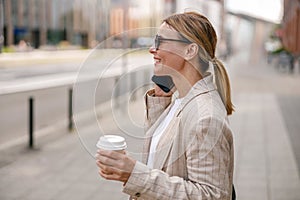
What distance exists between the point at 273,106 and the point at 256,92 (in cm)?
478

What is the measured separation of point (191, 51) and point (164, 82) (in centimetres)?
19

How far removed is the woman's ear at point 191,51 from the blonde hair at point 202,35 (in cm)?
2

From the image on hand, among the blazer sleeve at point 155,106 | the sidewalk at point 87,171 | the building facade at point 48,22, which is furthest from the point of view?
the building facade at point 48,22

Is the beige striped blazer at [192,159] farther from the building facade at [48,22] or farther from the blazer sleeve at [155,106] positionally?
the building facade at [48,22]

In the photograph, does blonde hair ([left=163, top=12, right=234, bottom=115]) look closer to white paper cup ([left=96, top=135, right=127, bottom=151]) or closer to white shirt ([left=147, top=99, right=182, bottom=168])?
white shirt ([left=147, top=99, right=182, bottom=168])

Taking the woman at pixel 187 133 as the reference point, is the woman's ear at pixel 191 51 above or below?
above

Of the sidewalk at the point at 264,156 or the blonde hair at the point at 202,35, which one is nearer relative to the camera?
the blonde hair at the point at 202,35

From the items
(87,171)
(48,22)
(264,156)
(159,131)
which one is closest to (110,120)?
(159,131)

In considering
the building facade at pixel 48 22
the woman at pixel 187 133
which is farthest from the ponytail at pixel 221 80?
the building facade at pixel 48 22

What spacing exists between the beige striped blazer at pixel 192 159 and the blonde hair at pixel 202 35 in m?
0.13

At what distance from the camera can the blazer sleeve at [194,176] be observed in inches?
65.7

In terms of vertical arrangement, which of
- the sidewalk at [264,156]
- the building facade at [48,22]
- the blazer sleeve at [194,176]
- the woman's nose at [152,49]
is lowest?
the building facade at [48,22]

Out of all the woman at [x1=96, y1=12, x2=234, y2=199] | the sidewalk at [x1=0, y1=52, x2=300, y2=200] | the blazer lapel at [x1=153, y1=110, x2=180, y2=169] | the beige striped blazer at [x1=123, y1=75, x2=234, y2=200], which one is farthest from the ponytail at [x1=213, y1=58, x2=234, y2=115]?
the sidewalk at [x1=0, y1=52, x2=300, y2=200]

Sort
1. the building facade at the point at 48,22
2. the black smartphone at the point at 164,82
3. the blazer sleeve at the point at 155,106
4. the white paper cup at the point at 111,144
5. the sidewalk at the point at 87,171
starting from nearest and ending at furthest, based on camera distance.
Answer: the white paper cup at the point at 111,144, the black smartphone at the point at 164,82, the blazer sleeve at the point at 155,106, the sidewalk at the point at 87,171, the building facade at the point at 48,22
